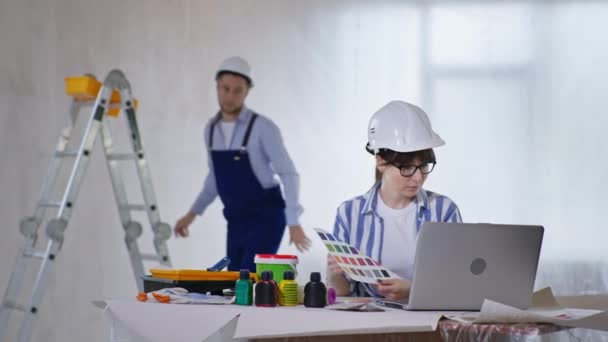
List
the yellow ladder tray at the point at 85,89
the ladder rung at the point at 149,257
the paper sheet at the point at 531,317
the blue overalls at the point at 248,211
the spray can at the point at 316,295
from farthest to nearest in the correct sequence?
1. the blue overalls at the point at 248,211
2. the ladder rung at the point at 149,257
3. the yellow ladder tray at the point at 85,89
4. the spray can at the point at 316,295
5. the paper sheet at the point at 531,317

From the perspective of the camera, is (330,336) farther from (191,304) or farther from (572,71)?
(572,71)

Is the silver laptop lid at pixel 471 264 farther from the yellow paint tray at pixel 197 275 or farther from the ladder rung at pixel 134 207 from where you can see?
the ladder rung at pixel 134 207

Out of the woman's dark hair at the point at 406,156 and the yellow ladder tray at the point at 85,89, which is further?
the yellow ladder tray at the point at 85,89

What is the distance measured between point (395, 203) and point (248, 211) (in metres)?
1.99

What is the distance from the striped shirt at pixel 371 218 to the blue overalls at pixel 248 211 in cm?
186

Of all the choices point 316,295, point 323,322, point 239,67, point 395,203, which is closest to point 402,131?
point 395,203

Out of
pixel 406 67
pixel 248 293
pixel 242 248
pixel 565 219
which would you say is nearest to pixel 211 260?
pixel 242 248

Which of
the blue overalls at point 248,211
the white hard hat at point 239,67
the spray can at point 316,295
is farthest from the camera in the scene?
the white hard hat at point 239,67

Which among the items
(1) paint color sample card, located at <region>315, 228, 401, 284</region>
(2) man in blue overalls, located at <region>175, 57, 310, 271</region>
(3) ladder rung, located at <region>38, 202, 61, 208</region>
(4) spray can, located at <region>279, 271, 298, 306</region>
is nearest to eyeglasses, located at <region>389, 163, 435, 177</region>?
(1) paint color sample card, located at <region>315, 228, 401, 284</region>

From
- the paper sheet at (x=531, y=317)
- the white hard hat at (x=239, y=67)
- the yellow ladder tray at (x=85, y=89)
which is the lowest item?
the paper sheet at (x=531, y=317)

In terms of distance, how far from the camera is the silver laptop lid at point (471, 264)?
5.78ft

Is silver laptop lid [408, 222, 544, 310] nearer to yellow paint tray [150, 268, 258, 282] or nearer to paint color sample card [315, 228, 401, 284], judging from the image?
paint color sample card [315, 228, 401, 284]

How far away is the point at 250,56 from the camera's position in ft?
14.9

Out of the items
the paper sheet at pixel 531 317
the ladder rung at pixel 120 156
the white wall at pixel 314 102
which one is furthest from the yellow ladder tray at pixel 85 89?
the paper sheet at pixel 531 317
